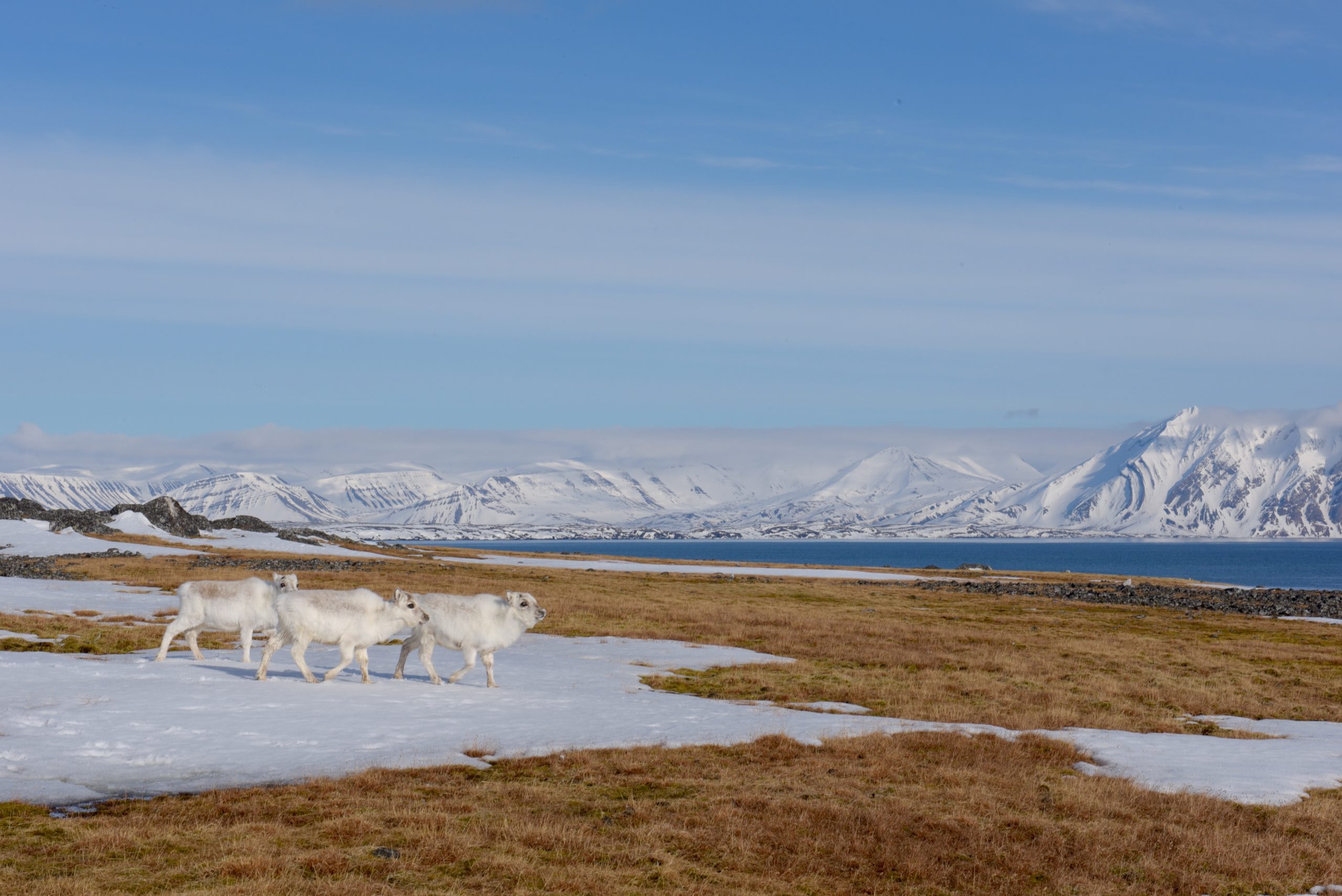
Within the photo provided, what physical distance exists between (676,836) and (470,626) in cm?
1285

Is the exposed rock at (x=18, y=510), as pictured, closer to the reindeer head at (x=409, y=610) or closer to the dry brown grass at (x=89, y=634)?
the dry brown grass at (x=89, y=634)

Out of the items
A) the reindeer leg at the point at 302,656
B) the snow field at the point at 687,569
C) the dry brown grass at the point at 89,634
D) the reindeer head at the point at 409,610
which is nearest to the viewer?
the reindeer leg at the point at 302,656

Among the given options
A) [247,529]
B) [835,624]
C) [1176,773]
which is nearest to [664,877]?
[1176,773]

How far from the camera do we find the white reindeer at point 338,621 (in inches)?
925

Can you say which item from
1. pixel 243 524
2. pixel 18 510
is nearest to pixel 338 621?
pixel 18 510

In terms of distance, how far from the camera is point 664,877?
12258 mm

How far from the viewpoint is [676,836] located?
45.6ft

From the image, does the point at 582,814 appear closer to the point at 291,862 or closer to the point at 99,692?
the point at 291,862

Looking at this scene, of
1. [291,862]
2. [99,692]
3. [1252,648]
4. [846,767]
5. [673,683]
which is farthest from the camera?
[1252,648]

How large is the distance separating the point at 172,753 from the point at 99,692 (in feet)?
16.2

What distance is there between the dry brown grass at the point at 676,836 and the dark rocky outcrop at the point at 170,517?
344 ft

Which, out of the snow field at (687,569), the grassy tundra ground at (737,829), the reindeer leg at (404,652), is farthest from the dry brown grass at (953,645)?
the snow field at (687,569)

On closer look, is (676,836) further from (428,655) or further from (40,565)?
(40,565)

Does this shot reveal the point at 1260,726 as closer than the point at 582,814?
No
